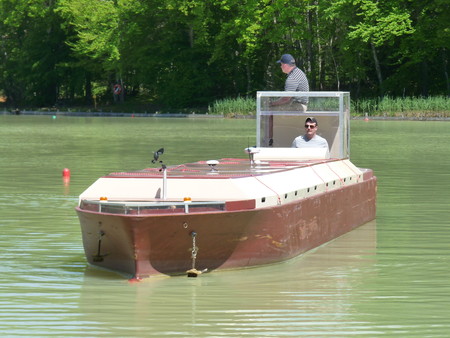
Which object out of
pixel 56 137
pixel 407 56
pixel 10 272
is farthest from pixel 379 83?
pixel 10 272

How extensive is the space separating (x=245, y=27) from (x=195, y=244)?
75.8m

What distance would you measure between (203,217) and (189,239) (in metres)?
0.29

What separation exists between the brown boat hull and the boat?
0.04ft

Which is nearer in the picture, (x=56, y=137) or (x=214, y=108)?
(x=56, y=137)

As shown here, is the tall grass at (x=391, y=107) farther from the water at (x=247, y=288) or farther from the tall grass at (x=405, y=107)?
the water at (x=247, y=288)

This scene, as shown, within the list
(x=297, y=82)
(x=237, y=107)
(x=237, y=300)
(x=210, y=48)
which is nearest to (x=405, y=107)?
(x=237, y=107)

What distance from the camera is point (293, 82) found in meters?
17.9

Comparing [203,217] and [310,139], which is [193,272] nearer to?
[203,217]

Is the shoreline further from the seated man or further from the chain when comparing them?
the chain

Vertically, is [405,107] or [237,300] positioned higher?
[237,300]

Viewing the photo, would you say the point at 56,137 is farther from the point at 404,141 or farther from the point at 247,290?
the point at 247,290

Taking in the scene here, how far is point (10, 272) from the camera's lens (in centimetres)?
1328

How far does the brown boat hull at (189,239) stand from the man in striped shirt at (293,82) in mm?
3617

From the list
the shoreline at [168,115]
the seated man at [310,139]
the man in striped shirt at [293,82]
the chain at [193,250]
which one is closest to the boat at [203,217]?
the chain at [193,250]
